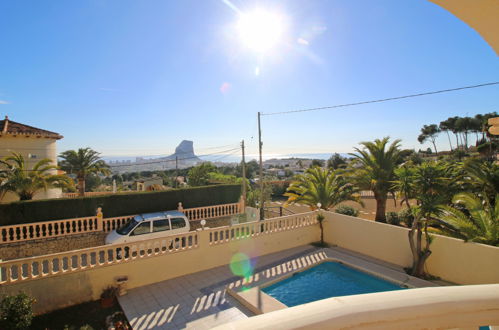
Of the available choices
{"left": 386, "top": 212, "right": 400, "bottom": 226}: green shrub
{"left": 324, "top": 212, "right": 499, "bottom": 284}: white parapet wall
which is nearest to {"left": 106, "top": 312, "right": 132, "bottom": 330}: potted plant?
{"left": 324, "top": 212, "right": 499, "bottom": 284}: white parapet wall

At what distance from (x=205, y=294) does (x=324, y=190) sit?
749cm

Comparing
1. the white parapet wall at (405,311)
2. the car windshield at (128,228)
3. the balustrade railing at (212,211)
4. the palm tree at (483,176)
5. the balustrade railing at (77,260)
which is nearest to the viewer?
the white parapet wall at (405,311)

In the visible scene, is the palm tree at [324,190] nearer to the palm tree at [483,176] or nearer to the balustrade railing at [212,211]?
the balustrade railing at [212,211]

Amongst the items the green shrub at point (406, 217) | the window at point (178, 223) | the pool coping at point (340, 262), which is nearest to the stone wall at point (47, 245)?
the window at point (178, 223)

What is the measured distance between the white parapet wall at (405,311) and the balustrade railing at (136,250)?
20.7 ft

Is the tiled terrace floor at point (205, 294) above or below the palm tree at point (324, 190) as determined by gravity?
below

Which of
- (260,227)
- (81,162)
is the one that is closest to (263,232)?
(260,227)

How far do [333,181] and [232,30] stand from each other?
28.4ft

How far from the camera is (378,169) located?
11.9m

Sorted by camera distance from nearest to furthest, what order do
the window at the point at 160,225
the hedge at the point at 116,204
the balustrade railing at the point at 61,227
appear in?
1. the window at the point at 160,225
2. the balustrade railing at the point at 61,227
3. the hedge at the point at 116,204

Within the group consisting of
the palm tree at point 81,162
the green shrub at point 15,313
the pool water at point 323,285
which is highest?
the palm tree at point 81,162

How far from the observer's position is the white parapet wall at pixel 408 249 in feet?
20.2

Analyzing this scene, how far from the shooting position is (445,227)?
23.6 feet

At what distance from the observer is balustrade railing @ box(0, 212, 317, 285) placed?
577cm
